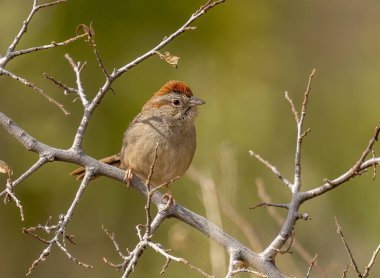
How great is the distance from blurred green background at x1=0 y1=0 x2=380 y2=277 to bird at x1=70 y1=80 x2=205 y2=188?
3.32 meters

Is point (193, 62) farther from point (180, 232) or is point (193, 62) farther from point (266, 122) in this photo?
point (180, 232)

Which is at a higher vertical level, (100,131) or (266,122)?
(266,122)

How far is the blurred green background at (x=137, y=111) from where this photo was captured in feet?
36.8

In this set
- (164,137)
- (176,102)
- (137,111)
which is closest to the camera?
(164,137)

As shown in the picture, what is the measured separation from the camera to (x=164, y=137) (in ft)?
22.4

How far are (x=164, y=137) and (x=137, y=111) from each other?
4480 mm

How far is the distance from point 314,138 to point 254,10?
2466mm

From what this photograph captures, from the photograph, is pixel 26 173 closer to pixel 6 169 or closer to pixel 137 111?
pixel 6 169

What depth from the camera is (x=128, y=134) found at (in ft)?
23.0

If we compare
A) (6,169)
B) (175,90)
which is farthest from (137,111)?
(6,169)

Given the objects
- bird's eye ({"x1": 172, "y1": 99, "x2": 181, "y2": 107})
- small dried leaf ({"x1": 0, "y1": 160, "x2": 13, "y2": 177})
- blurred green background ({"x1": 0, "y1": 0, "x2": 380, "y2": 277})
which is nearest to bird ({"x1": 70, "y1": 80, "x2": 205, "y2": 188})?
bird's eye ({"x1": 172, "y1": 99, "x2": 181, "y2": 107})

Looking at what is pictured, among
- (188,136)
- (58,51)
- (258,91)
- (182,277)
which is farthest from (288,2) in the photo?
(188,136)

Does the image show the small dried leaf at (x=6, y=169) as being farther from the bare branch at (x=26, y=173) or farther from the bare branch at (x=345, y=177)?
the bare branch at (x=345, y=177)

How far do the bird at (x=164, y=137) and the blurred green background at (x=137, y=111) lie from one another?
3316 millimetres
